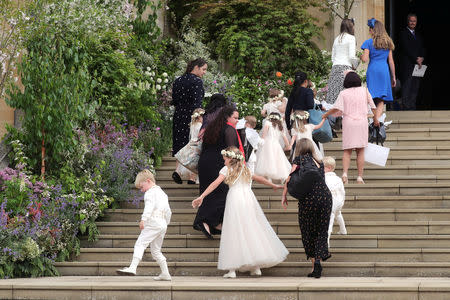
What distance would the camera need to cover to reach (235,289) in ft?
28.8

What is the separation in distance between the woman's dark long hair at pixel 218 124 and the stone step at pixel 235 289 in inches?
86.3

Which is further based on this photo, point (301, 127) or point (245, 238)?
point (301, 127)

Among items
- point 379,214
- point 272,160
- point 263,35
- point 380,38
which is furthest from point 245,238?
point 263,35

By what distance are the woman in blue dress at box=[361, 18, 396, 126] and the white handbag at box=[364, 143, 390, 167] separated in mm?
1750

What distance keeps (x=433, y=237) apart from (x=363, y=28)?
8.77m

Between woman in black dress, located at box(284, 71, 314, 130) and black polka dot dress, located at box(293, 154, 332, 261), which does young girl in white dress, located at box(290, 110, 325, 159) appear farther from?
black polka dot dress, located at box(293, 154, 332, 261)

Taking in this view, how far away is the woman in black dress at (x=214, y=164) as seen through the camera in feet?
35.5

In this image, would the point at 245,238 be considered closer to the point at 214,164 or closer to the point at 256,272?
the point at 256,272

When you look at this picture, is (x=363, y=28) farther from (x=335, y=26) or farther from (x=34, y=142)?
(x=34, y=142)

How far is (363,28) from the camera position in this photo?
1850 centimetres

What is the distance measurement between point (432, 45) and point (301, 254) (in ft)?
46.6

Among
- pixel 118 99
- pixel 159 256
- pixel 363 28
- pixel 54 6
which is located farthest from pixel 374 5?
pixel 159 256

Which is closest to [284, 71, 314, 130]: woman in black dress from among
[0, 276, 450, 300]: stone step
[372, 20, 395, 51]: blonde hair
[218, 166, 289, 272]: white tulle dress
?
[372, 20, 395, 51]: blonde hair

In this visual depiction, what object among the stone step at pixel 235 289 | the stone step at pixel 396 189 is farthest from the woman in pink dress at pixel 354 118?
the stone step at pixel 235 289
